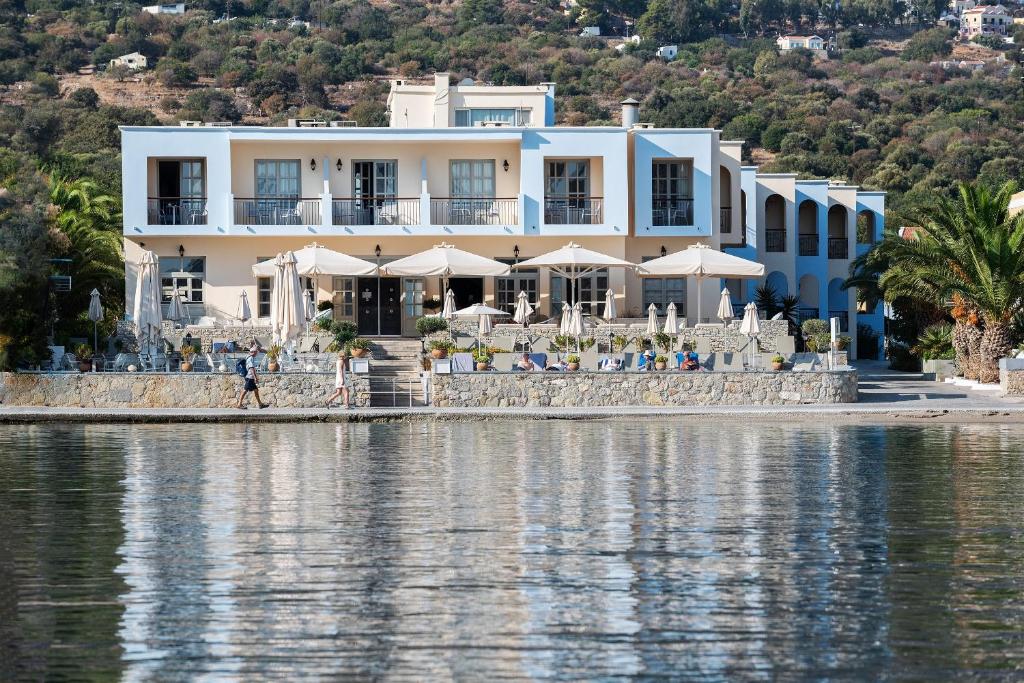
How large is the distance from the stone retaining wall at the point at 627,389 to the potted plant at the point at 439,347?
2054mm

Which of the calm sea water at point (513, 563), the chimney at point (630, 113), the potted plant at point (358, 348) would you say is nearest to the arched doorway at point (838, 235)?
the chimney at point (630, 113)

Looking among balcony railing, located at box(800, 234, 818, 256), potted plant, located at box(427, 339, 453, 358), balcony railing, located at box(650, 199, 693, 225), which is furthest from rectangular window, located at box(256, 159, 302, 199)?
balcony railing, located at box(800, 234, 818, 256)

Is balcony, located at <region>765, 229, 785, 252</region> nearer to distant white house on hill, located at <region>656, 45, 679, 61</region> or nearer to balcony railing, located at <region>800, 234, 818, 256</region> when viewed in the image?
balcony railing, located at <region>800, 234, 818, 256</region>

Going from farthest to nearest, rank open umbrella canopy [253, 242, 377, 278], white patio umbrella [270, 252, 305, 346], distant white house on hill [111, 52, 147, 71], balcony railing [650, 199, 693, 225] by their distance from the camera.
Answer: distant white house on hill [111, 52, 147, 71], balcony railing [650, 199, 693, 225], open umbrella canopy [253, 242, 377, 278], white patio umbrella [270, 252, 305, 346]

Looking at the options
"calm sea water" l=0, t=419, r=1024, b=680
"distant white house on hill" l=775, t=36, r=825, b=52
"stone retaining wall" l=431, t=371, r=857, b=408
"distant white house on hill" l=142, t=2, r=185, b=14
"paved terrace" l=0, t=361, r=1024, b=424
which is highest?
"distant white house on hill" l=142, t=2, r=185, b=14

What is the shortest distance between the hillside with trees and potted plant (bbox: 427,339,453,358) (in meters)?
32.4

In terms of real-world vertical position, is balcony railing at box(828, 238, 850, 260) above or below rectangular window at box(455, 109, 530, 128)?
below

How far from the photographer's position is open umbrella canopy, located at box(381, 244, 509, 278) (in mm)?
38656

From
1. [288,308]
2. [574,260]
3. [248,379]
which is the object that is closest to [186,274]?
[288,308]

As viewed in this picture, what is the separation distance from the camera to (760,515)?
1762 cm

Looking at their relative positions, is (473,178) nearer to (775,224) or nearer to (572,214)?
(572,214)

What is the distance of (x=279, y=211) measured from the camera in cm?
4297

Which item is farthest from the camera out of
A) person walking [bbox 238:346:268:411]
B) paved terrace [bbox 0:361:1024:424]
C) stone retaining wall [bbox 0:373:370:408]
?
stone retaining wall [bbox 0:373:370:408]

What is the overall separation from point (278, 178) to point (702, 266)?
12272 mm
